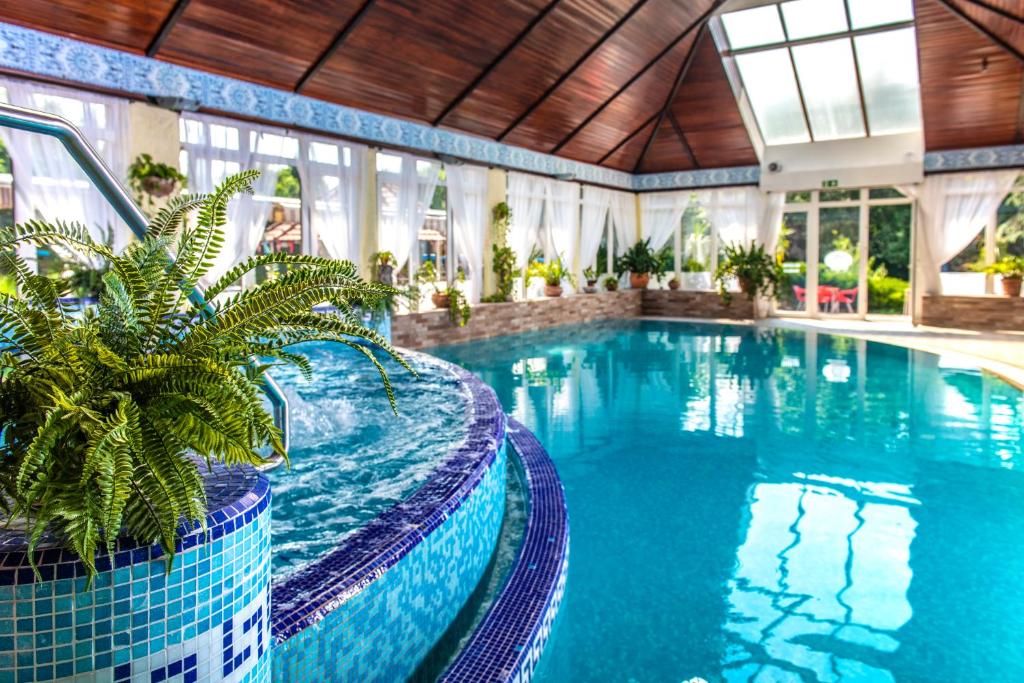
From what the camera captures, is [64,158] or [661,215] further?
[661,215]

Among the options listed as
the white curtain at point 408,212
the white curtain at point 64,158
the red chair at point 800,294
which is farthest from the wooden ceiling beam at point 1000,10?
the white curtain at point 64,158

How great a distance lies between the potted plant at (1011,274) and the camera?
12.5 m

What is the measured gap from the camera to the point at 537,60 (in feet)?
32.5

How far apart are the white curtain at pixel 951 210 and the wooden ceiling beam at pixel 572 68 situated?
6900 millimetres

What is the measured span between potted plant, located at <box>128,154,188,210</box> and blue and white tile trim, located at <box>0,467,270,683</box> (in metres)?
6.74

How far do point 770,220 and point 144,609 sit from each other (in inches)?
594

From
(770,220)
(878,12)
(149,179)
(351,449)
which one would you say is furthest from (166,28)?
(770,220)

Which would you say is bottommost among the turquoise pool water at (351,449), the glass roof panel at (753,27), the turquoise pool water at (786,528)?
the turquoise pool water at (786,528)

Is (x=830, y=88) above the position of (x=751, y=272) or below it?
above

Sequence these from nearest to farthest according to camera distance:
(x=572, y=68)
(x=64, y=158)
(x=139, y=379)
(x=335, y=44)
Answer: (x=139, y=379) → (x=64, y=158) → (x=335, y=44) → (x=572, y=68)

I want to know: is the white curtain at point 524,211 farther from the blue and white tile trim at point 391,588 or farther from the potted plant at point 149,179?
the blue and white tile trim at point 391,588

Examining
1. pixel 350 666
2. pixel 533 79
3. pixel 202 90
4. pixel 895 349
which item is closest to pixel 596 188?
pixel 533 79

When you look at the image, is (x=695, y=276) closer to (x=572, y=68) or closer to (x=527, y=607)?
(x=572, y=68)

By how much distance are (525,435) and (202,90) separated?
536 centimetres
